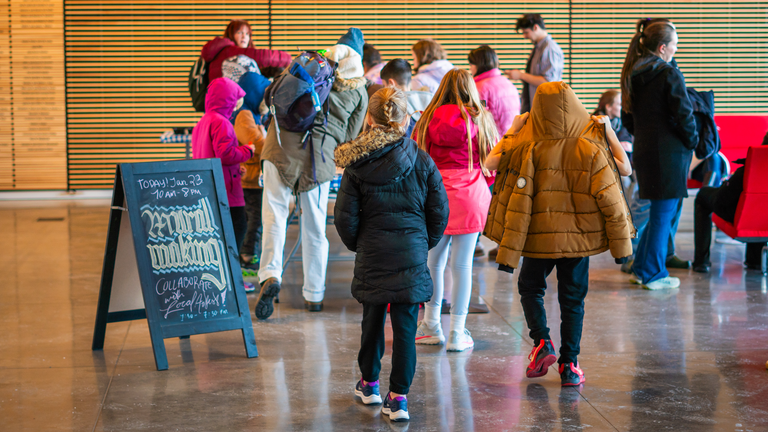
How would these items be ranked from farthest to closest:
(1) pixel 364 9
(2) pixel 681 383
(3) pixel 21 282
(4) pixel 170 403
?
1. (1) pixel 364 9
2. (3) pixel 21 282
3. (2) pixel 681 383
4. (4) pixel 170 403

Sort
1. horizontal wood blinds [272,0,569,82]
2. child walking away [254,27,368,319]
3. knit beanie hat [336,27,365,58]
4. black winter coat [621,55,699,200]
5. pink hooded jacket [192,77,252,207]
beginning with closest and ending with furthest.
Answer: child walking away [254,27,368,319] → knit beanie hat [336,27,365,58] → black winter coat [621,55,699,200] → pink hooded jacket [192,77,252,207] → horizontal wood blinds [272,0,569,82]

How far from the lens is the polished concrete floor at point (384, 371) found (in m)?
3.08

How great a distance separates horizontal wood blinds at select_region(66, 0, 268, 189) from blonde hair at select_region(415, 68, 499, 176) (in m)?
8.04

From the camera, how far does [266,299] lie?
Result: 4.60 metres

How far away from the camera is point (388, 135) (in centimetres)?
303

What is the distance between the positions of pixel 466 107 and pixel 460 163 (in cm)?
30

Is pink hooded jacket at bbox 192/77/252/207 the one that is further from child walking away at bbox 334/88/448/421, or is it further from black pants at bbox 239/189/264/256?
child walking away at bbox 334/88/448/421

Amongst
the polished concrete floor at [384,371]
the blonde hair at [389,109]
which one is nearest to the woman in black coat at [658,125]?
the polished concrete floor at [384,371]

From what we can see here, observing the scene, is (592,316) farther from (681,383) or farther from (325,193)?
(325,193)

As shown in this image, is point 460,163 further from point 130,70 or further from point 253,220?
point 130,70

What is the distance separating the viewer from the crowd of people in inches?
120

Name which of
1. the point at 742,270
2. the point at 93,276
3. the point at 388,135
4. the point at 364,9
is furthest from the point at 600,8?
the point at 388,135

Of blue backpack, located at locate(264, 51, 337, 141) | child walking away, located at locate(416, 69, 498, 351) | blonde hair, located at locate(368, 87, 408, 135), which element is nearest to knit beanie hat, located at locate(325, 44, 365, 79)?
blue backpack, located at locate(264, 51, 337, 141)

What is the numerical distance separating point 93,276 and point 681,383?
4538 mm
